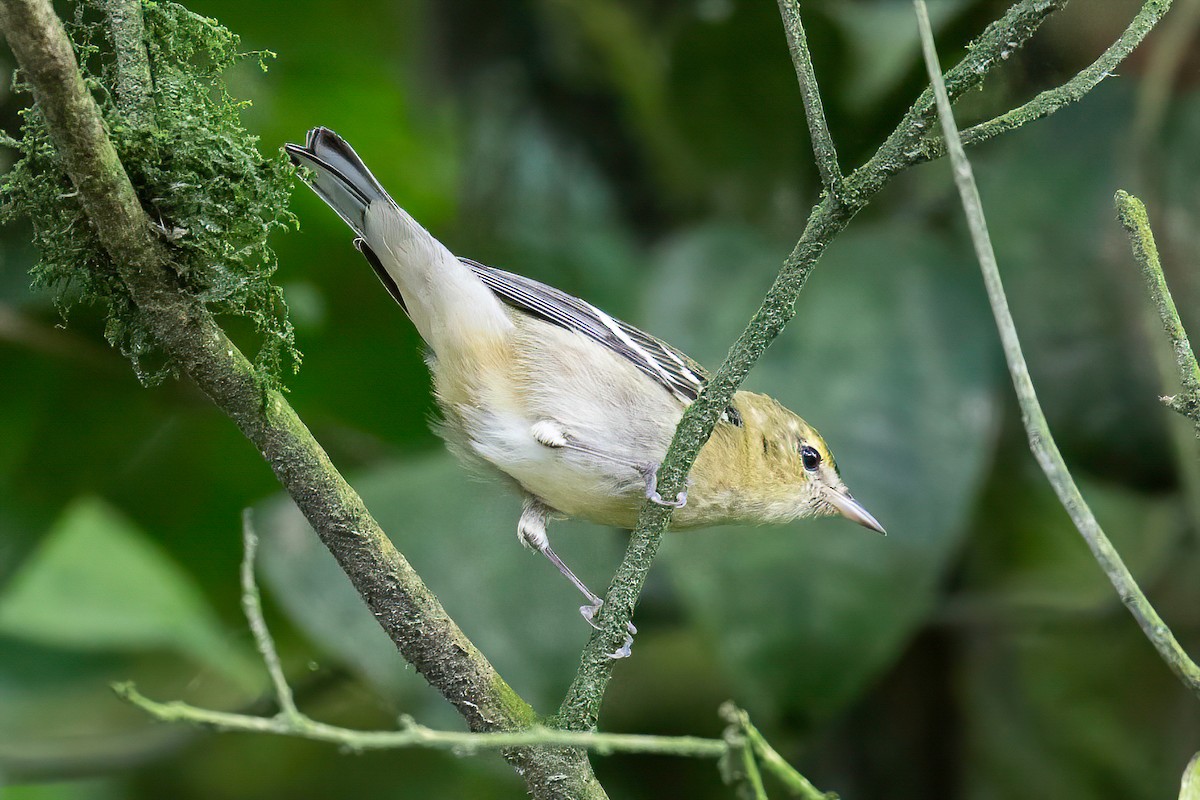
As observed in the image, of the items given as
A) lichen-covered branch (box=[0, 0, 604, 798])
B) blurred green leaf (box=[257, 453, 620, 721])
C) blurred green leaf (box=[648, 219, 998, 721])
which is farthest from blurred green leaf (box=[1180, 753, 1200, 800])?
blurred green leaf (box=[257, 453, 620, 721])

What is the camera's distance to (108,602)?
3.71m

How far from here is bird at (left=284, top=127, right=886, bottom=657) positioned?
8.30 ft

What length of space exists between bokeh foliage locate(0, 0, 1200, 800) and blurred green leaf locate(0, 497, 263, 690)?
1.0 inches

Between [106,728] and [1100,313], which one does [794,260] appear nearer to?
[1100,313]

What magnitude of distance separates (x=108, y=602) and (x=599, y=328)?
2012mm

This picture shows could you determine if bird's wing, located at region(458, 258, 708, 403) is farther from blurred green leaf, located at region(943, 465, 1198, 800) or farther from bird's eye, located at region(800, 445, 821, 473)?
blurred green leaf, located at region(943, 465, 1198, 800)

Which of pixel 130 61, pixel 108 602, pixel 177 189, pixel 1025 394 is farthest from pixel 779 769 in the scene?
pixel 108 602

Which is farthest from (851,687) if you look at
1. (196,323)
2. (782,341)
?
(196,323)

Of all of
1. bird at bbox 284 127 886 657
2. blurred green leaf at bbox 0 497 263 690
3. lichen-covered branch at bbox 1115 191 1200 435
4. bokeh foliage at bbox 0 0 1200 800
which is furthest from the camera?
blurred green leaf at bbox 0 497 263 690

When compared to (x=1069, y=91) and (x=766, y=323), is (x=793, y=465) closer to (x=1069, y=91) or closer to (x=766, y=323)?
(x=766, y=323)

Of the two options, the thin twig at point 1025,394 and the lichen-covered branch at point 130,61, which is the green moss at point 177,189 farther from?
the thin twig at point 1025,394

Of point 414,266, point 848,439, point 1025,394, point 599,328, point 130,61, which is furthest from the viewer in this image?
point 848,439

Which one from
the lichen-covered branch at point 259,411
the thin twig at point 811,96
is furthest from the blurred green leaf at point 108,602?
the thin twig at point 811,96

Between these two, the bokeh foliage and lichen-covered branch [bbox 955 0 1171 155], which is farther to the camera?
the bokeh foliage
